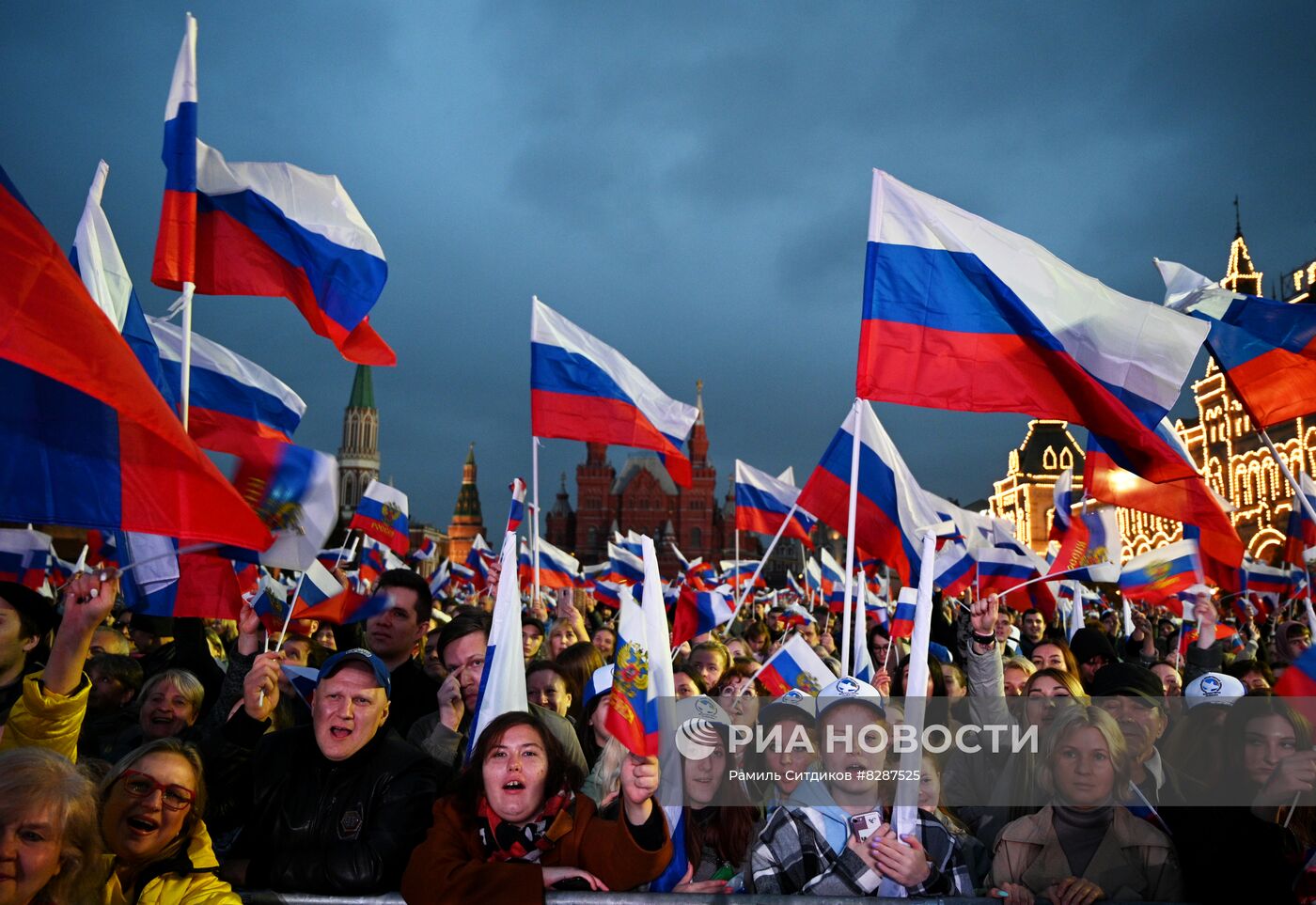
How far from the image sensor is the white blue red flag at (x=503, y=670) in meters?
4.11

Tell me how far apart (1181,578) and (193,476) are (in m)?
10.3

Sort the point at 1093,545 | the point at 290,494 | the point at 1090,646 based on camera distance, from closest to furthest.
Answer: the point at 290,494
the point at 1090,646
the point at 1093,545

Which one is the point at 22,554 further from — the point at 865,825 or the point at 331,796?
the point at 865,825

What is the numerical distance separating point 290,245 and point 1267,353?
669 centimetres

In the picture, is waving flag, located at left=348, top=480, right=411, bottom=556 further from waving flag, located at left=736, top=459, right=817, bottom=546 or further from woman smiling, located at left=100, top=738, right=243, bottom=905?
woman smiling, located at left=100, top=738, right=243, bottom=905

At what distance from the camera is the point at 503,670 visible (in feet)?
13.7

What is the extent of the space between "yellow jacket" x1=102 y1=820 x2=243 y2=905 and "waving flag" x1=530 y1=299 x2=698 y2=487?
267 inches

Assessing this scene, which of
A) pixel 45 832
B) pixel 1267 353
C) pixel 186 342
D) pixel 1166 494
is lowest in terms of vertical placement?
pixel 45 832

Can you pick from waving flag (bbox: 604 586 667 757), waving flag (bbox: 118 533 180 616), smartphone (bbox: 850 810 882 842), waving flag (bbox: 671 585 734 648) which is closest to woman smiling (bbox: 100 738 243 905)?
waving flag (bbox: 604 586 667 757)

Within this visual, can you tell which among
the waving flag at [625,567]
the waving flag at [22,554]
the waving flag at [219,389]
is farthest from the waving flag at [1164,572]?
the waving flag at [22,554]

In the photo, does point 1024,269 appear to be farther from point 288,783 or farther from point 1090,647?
point 288,783

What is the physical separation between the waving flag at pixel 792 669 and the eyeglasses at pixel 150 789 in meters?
3.82

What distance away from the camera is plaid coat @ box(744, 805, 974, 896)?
3238mm

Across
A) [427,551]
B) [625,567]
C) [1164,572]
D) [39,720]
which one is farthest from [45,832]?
[427,551]
